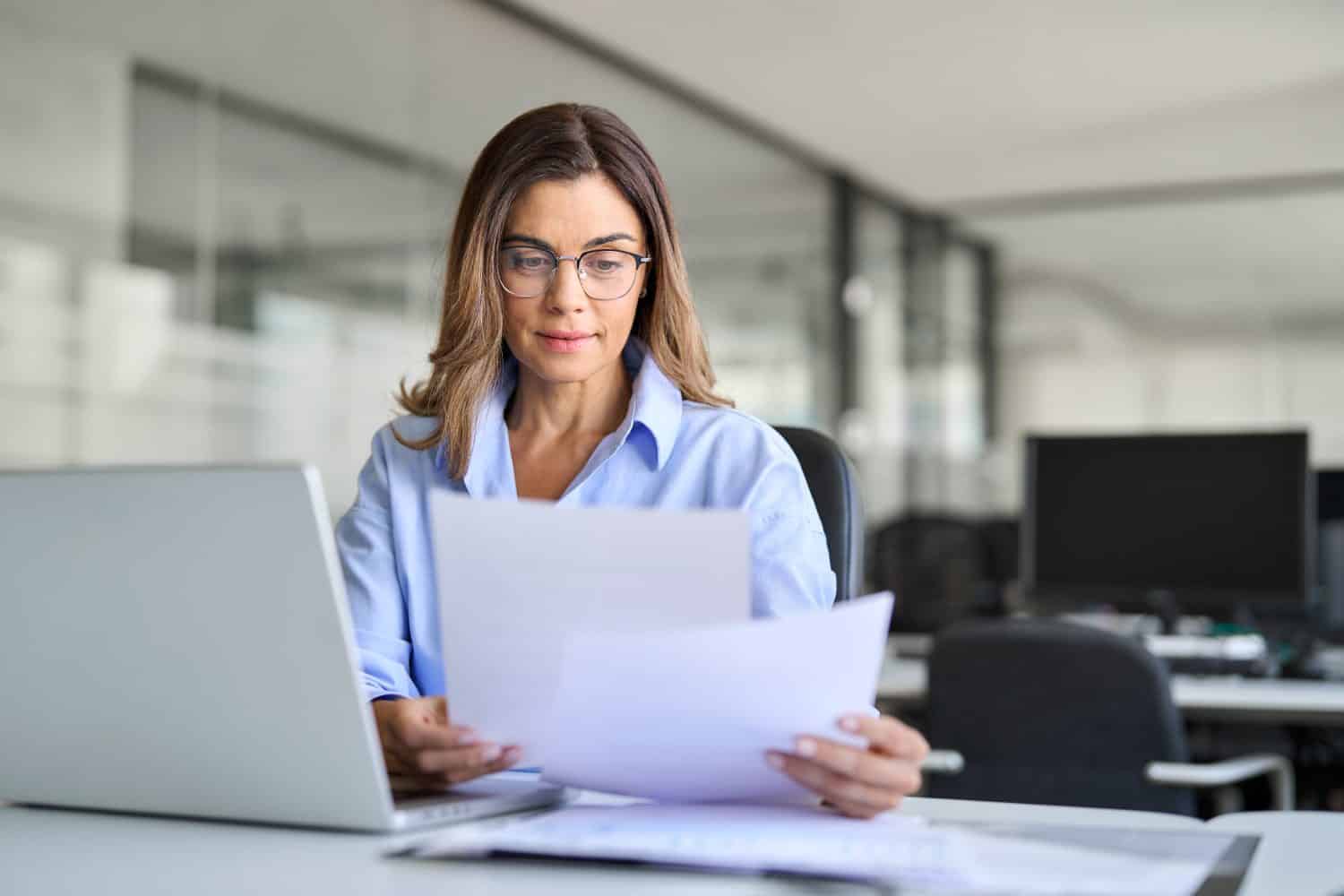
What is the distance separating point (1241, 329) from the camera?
9.05 metres

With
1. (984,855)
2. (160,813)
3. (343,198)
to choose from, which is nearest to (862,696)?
(984,855)

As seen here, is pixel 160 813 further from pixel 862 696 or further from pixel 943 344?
pixel 943 344

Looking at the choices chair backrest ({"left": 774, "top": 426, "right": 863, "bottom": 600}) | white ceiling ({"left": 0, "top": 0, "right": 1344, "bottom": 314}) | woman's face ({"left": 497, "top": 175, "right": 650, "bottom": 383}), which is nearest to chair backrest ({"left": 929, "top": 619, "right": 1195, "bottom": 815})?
chair backrest ({"left": 774, "top": 426, "right": 863, "bottom": 600})

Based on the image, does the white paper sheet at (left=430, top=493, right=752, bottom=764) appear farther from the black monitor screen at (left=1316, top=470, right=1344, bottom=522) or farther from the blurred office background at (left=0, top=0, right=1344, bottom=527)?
the black monitor screen at (left=1316, top=470, right=1344, bottom=522)

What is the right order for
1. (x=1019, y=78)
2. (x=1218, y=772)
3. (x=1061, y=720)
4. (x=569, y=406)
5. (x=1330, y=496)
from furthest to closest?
(x=1019, y=78) → (x=1330, y=496) → (x=1061, y=720) → (x=1218, y=772) → (x=569, y=406)

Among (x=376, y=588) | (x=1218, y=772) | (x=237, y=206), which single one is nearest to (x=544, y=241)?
(x=376, y=588)

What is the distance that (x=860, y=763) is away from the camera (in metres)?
1.04

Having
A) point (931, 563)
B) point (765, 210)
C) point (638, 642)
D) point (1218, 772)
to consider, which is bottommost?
point (1218, 772)

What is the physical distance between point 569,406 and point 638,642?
28.5 inches

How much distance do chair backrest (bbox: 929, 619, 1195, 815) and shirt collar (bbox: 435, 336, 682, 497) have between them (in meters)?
1.38

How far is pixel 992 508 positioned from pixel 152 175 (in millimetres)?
6923

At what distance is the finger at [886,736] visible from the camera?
1.03 meters

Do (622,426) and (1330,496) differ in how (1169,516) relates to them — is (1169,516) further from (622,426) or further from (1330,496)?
(622,426)

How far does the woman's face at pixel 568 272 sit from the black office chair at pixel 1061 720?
1362 mm
